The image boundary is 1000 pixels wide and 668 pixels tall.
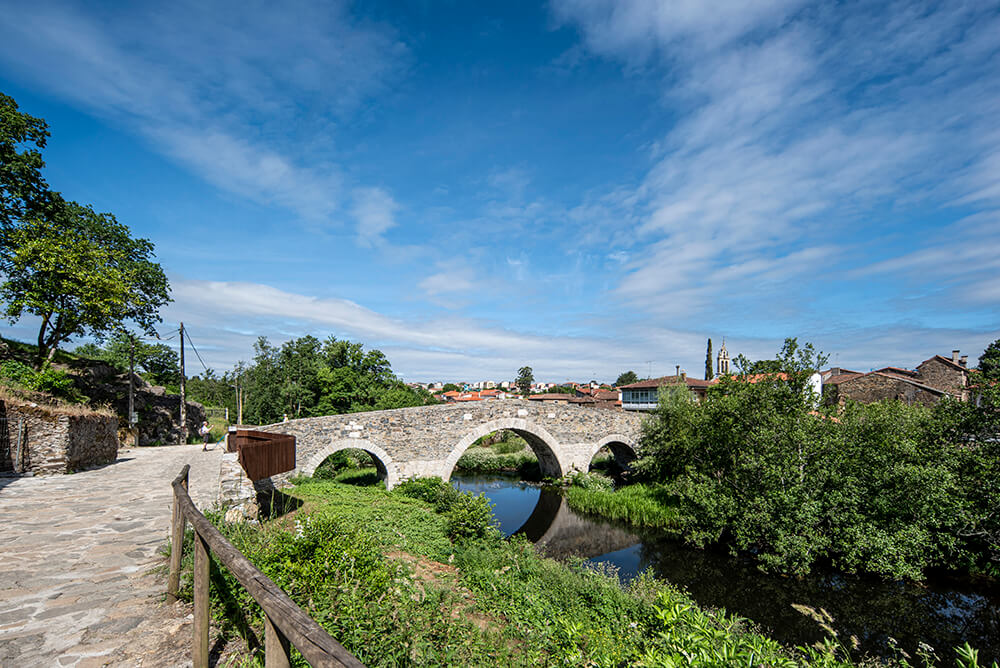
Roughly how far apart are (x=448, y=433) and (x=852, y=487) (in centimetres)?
1282

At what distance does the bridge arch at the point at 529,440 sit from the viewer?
17.8m

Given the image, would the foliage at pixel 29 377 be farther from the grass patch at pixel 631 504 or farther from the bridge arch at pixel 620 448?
the bridge arch at pixel 620 448

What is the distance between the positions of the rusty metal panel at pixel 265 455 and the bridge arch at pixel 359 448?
19.7 feet

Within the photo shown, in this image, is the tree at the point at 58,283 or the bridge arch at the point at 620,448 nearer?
the tree at the point at 58,283

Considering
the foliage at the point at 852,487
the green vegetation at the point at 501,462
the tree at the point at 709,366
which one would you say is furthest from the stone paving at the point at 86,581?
the tree at the point at 709,366

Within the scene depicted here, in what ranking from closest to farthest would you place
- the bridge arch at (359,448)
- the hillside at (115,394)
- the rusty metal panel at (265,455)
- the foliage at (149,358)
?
the rusty metal panel at (265,455) < the bridge arch at (359,448) < the hillside at (115,394) < the foliage at (149,358)

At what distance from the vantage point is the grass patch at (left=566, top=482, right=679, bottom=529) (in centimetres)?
1480

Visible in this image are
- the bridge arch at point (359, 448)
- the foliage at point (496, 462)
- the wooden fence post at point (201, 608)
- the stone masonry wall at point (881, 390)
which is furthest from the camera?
the foliage at point (496, 462)

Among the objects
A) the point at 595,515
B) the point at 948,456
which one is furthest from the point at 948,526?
the point at 595,515

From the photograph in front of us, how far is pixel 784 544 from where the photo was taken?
1014 cm

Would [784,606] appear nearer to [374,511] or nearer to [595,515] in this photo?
[595,515]

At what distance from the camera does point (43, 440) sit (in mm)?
9680

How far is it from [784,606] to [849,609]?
125 cm

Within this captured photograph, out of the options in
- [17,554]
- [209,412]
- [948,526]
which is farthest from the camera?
[209,412]
